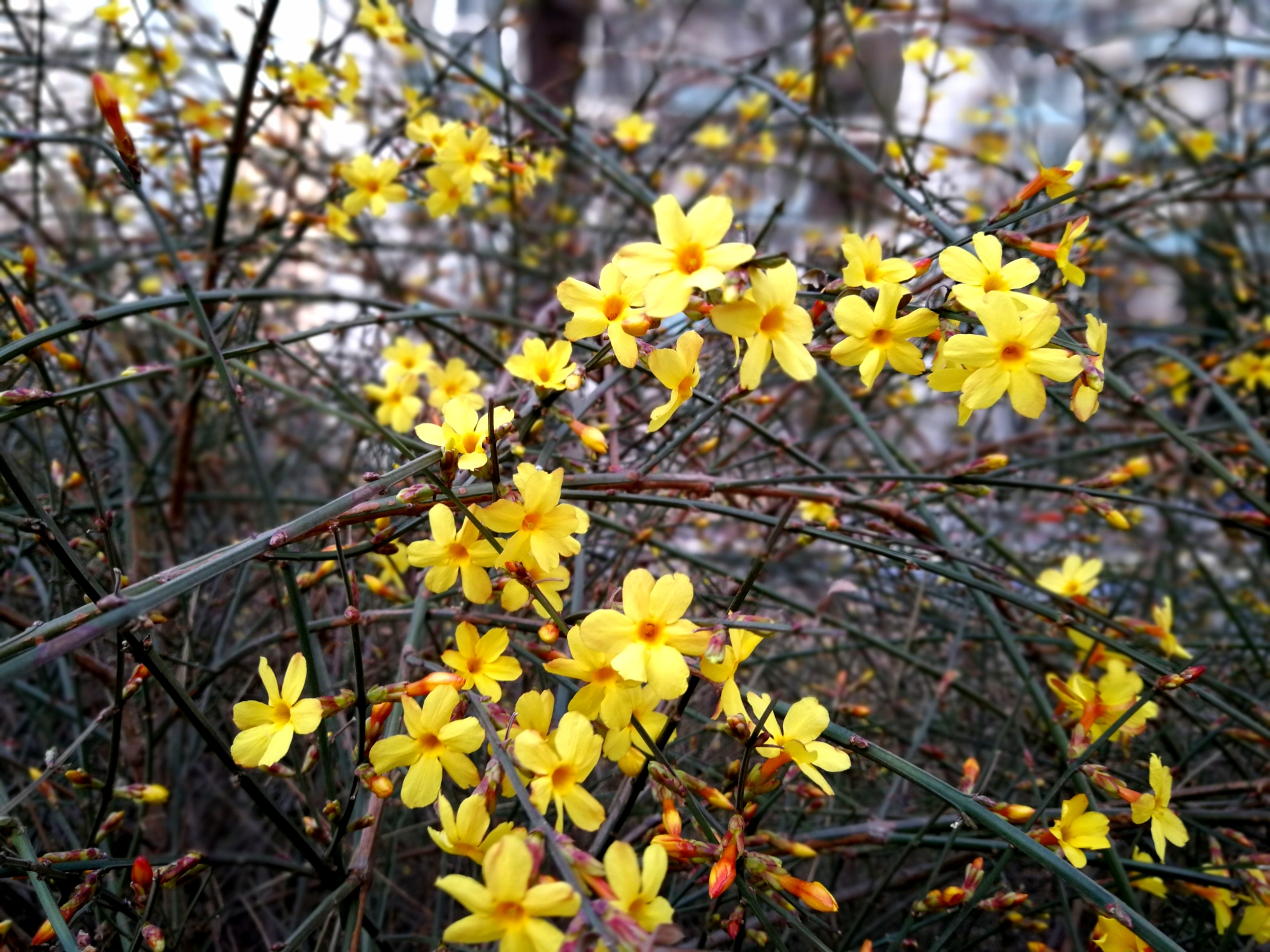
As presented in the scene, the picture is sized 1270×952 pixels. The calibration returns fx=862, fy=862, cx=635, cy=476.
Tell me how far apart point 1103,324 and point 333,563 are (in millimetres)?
1200

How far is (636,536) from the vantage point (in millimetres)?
1594

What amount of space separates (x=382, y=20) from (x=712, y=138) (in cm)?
189

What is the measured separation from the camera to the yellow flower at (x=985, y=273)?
1.06 m

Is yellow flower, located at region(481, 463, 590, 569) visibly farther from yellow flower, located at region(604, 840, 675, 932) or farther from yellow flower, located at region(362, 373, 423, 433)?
yellow flower, located at region(362, 373, 423, 433)

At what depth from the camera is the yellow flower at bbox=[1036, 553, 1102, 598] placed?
5.59 feet

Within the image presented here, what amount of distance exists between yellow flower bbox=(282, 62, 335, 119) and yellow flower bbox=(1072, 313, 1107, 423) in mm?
1814

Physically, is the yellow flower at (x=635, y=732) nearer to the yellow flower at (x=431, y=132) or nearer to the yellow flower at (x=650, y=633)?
the yellow flower at (x=650, y=633)

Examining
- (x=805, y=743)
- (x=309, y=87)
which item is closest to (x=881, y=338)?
(x=805, y=743)

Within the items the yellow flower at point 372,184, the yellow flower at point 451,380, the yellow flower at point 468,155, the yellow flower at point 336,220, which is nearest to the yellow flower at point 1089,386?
the yellow flower at point 451,380

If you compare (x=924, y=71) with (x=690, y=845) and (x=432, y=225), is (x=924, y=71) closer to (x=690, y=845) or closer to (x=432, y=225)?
(x=690, y=845)

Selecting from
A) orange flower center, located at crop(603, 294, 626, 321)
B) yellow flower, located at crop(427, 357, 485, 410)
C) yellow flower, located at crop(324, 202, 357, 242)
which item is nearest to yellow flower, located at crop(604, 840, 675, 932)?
orange flower center, located at crop(603, 294, 626, 321)

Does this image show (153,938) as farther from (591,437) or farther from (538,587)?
(591,437)

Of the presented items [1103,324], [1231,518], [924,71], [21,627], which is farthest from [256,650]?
[924,71]

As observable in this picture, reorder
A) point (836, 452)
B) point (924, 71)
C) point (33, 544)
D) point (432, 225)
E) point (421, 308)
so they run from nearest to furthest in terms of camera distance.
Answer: point (33, 544)
point (421, 308)
point (924, 71)
point (836, 452)
point (432, 225)
